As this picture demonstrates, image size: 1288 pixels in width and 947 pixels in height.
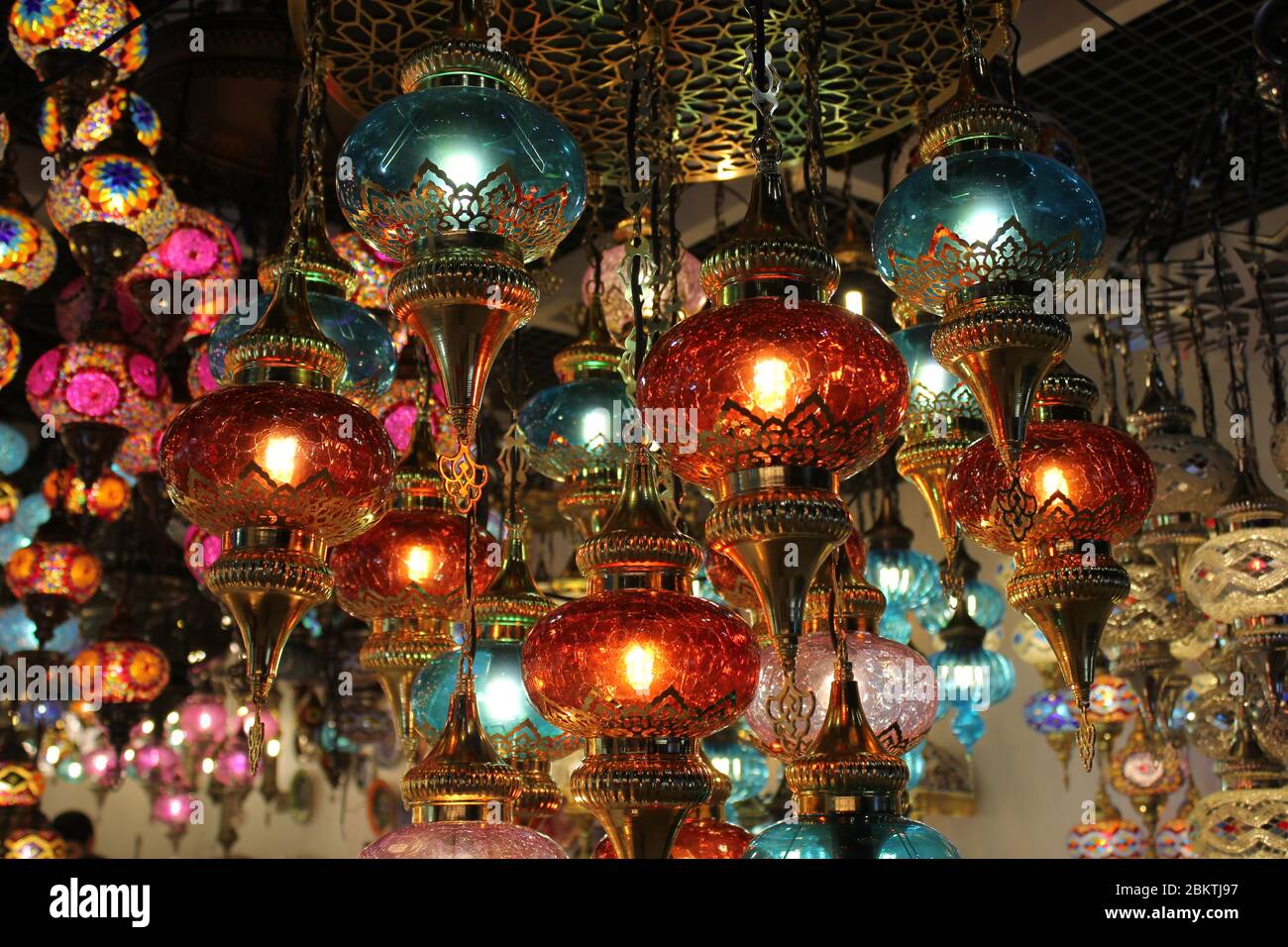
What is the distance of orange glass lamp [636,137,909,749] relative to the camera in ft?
3.49

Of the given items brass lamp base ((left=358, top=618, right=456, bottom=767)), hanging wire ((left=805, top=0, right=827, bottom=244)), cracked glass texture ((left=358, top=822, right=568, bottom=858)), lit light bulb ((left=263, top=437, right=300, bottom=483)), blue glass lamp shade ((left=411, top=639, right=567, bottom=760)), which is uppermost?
hanging wire ((left=805, top=0, right=827, bottom=244))

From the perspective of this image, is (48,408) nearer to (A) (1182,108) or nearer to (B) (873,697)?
(B) (873,697)

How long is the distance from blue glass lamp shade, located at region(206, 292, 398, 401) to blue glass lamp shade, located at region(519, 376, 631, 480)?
0.21 metres

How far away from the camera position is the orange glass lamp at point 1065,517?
134cm

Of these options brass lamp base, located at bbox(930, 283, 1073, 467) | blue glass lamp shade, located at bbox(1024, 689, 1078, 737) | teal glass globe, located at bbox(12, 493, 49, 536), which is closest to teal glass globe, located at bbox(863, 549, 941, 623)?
brass lamp base, located at bbox(930, 283, 1073, 467)

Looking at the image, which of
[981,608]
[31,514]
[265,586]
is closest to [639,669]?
[265,586]

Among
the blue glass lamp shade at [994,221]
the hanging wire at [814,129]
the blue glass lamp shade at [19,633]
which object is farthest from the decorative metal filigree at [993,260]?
the blue glass lamp shade at [19,633]

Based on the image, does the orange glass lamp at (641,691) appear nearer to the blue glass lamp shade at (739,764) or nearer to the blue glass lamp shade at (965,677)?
the blue glass lamp shade at (739,764)

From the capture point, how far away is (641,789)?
117cm

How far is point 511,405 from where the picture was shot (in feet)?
5.79

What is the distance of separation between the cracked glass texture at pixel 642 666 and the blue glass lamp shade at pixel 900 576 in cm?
135

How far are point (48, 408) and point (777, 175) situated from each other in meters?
2.35

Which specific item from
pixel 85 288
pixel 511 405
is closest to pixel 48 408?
pixel 85 288

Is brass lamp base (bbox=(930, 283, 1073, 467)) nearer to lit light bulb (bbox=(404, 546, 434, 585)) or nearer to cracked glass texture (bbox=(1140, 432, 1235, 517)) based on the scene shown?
lit light bulb (bbox=(404, 546, 434, 585))
